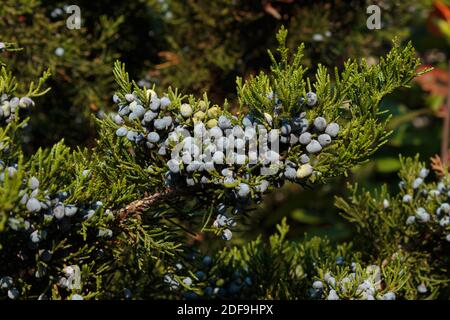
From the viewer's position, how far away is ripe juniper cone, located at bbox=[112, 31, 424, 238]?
0.66 m

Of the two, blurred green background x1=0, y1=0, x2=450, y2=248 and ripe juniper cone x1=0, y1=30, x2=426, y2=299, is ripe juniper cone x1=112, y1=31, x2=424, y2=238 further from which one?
blurred green background x1=0, y1=0, x2=450, y2=248

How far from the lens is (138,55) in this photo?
136cm

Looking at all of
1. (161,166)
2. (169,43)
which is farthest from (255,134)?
(169,43)

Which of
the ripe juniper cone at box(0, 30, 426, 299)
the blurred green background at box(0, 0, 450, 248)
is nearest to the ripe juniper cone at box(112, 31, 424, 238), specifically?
the ripe juniper cone at box(0, 30, 426, 299)

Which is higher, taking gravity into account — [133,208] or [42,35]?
[42,35]

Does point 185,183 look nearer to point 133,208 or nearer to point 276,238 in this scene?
point 133,208

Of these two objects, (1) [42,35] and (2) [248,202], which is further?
(1) [42,35]

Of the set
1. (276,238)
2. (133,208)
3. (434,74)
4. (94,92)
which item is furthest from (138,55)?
(434,74)

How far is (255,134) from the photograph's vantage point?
2.18 feet

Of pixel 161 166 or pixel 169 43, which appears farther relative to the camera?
pixel 169 43

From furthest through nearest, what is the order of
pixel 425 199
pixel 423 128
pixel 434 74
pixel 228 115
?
1. pixel 423 128
2. pixel 434 74
3. pixel 425 199
4. pixel 228 115

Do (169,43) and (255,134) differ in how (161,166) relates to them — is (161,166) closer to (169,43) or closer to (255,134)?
(255,134)
